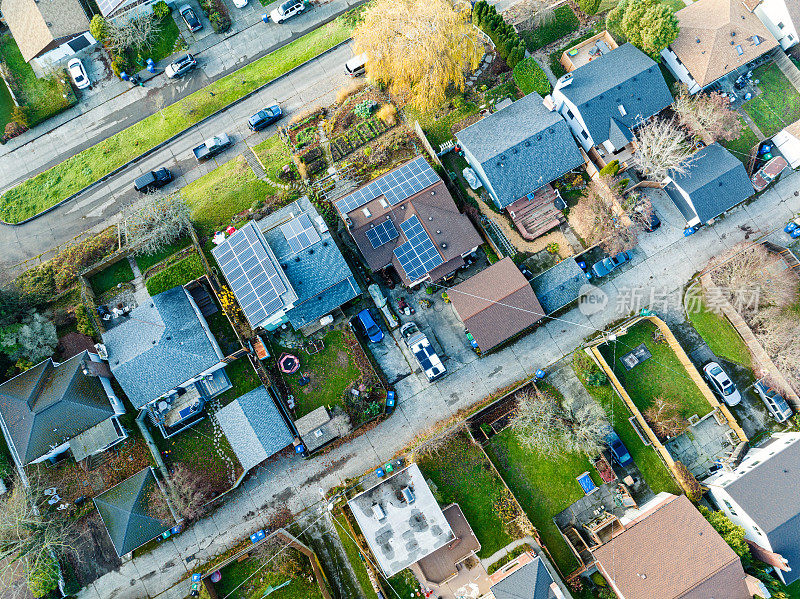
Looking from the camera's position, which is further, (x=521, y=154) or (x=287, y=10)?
(x=287, y=10)

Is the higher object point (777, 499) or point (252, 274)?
point (252, 274)

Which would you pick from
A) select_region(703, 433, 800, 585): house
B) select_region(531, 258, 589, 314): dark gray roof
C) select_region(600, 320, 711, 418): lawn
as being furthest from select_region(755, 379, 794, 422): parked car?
select_region(531, 258, 589, 314): dark gray roof

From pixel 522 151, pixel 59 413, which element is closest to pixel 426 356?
pixel 522 151

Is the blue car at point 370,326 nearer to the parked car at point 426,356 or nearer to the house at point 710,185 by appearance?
the parked car at point 426,356

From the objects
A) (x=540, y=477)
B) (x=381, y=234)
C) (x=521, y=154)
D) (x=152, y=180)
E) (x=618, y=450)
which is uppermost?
(x=152, y=180)

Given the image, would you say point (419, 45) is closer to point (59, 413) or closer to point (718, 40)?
point (718, 40)

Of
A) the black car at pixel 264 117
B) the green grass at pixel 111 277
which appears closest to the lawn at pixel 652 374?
the black car at pixel 264 117

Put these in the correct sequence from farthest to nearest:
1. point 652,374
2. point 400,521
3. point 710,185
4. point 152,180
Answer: point 152,180
point 710,185
point 652,374
point 400,521

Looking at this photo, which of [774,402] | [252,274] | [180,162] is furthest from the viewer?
[180,162]
